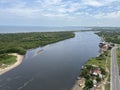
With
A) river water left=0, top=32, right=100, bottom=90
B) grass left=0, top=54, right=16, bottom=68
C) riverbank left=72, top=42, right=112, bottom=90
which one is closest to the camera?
riverbank left=72, top=42, right=112, bottom=90

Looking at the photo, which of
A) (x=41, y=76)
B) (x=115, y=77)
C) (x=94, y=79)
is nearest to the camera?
(x=94, y=79)

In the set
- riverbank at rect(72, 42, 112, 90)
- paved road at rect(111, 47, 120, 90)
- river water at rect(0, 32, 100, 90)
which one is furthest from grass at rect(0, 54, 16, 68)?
paved road at rect(111, 47, 120, 90)

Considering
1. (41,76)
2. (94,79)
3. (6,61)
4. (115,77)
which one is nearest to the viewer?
(94,79)

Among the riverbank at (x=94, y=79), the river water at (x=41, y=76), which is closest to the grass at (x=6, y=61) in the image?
the river water at (x=41, y=76)

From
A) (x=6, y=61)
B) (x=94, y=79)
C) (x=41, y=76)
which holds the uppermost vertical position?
(x=6, y=61)

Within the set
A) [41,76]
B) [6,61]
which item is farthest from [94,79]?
[6,61]

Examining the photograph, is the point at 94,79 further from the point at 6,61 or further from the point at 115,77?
the point at 6,61

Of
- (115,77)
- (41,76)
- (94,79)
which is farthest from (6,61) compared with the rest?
(115,77)

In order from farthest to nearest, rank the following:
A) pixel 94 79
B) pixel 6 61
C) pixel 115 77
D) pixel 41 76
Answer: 1. pixel 6 61
2. pixel 41 76
3. pixel 115 77
4. pixel 94 79

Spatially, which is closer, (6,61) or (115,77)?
(115,77)

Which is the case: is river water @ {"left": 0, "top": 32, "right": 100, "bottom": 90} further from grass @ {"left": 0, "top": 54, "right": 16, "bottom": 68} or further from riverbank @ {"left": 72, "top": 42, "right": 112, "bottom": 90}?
grass @ {"left": 0, "top": 54, "right": 16, "bottom": 68}

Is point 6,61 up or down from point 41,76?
up

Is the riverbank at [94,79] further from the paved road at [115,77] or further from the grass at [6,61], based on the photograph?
the grass at [6,61]
